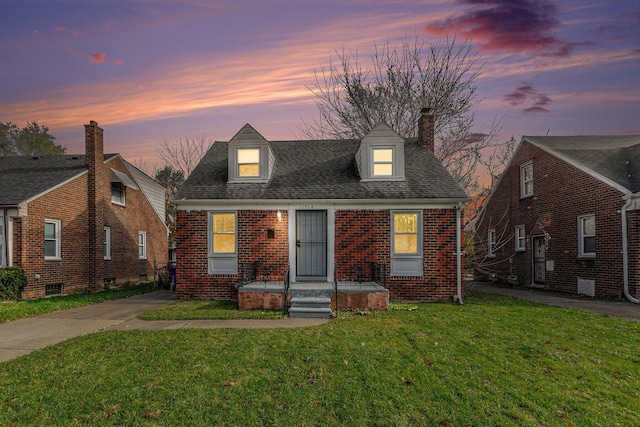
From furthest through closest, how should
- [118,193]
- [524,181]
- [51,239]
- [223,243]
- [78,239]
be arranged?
1. [118,193]
2. [524,181]
3. [78,239]
4. [51,239]
5. [223,243]

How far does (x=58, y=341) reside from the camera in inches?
273

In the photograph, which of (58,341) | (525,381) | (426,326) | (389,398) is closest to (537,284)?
(426,326)

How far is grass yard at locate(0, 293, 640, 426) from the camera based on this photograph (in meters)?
3.98

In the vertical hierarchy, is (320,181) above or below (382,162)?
below

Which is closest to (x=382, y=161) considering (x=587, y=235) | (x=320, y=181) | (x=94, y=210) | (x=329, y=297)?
(x=320, y=181)

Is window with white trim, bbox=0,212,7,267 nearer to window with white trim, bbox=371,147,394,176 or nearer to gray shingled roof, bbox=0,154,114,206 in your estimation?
gray shingled roof, bbox=0,154,114,206

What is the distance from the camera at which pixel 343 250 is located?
11.6 meters

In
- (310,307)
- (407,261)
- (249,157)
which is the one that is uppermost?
(249,157)

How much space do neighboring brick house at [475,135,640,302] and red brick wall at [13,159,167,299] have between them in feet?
60.9

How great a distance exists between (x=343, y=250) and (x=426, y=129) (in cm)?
644

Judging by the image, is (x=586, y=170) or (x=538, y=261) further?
(x=538, y=261)

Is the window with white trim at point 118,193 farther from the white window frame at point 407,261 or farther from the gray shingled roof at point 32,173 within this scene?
the white window frame at point 407,261

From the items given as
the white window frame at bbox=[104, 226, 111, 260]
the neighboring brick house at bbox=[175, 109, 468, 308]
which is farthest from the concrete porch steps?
the white window frame at bbox=[104, 226, 111, 260]

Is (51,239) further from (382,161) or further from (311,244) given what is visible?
(382,161)
